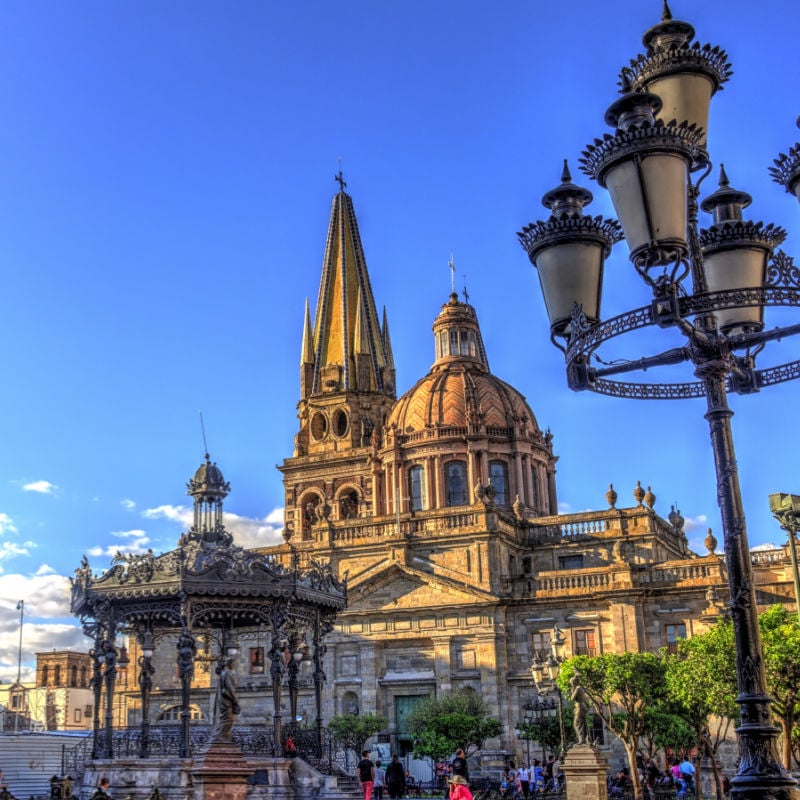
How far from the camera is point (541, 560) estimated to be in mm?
49688

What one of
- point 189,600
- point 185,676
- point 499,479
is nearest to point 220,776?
point 185,676

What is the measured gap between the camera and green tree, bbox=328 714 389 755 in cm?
4141

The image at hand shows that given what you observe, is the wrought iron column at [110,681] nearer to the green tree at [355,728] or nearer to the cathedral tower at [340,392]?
the green tree at [355,728]

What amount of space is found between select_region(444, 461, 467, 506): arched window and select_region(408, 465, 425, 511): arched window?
1.27m

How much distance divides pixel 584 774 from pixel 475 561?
2412cm

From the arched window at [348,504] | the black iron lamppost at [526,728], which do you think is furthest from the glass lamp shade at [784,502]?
the arched window at [348,504]

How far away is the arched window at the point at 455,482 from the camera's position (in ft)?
173

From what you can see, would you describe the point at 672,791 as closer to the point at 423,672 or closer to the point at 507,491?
the point at 423,672

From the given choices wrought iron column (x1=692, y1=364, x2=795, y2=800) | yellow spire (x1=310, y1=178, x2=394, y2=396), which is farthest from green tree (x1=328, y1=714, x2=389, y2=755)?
wrought iron column (x1=692, y1=364, x2=795, y2=800)

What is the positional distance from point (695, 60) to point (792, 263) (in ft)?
6.51

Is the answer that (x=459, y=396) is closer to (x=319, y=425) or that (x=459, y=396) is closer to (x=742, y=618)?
(x=319, y=425)

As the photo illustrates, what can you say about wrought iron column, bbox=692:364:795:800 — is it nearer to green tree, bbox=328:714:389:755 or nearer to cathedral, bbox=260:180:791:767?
cathedral, bbox=260:180:791:767

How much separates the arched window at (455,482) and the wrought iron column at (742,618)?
4414 cm

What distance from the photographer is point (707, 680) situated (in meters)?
30.9
